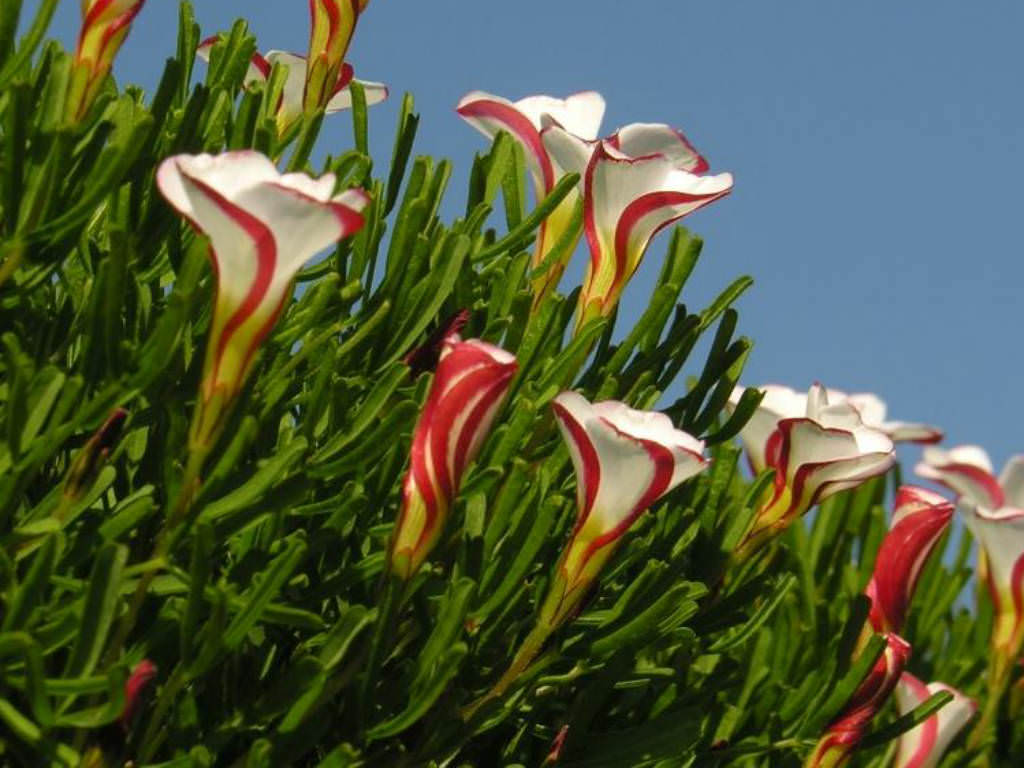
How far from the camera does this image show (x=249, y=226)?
1.74 meters

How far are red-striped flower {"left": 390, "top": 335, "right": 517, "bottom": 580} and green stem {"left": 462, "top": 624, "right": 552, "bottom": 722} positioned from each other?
22cm

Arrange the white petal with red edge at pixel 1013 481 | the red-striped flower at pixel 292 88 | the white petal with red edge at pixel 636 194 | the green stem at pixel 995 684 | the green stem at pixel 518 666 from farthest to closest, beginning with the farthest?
the white petal with red edge at pixel 1013 481 < the green stem at pixel 995 684 < the red-striped flower at pixel 292 88 < the white petal with red edge at pixel 636 194 < the green stem at pixel 518 666

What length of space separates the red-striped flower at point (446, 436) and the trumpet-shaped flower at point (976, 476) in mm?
1356

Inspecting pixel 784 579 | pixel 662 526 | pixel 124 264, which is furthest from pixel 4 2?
pixel 784 579

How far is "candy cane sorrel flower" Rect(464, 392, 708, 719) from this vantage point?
6.57 feet

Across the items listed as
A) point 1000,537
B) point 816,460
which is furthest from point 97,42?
point 1000,537

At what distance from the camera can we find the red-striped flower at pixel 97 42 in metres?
2.21

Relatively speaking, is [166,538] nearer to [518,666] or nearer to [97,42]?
[518,666]

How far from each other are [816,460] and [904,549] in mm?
213

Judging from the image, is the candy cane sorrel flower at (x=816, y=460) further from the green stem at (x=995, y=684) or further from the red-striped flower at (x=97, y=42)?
the red-striped flower at (x=97, y=42)

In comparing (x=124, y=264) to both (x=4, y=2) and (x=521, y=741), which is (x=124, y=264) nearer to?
(x=4, y=2)

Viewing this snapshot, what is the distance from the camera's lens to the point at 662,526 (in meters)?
2.50

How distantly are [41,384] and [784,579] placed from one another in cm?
119

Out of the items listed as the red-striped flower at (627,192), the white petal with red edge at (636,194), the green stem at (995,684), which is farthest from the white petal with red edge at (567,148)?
the green stem at (995,684)
